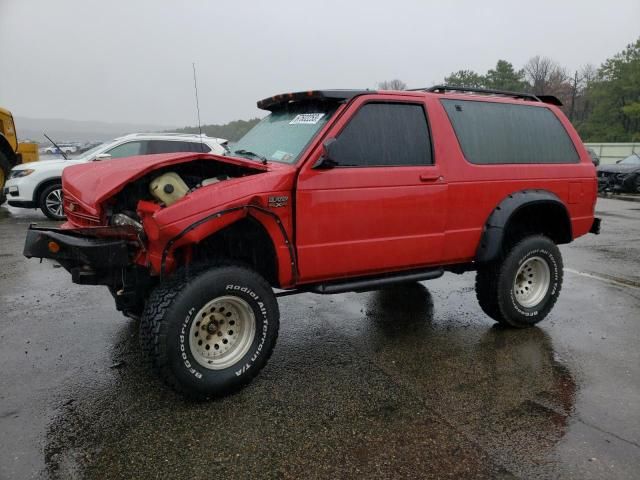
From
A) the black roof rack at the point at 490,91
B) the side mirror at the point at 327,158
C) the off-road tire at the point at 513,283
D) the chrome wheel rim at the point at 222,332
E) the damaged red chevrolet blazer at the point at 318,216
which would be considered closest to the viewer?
the damaged red chevrolet blazer at the point at 318,216

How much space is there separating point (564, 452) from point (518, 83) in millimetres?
53125

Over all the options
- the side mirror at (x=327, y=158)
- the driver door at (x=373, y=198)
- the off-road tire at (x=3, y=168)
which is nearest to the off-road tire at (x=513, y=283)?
the driver door at (x=373, y=198)

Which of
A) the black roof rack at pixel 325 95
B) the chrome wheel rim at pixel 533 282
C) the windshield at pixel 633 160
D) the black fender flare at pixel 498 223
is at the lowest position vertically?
the chrome wheel rim at pixel 533 282

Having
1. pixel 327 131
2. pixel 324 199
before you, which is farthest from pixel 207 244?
pixel 327 131

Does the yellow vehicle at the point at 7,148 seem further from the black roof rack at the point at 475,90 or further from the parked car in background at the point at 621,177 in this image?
the parked car in background at the point at 621,177

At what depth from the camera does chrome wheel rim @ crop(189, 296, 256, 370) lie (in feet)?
11.0

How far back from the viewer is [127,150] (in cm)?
970

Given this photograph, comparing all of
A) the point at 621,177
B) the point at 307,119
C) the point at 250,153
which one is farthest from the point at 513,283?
the point at 621,177

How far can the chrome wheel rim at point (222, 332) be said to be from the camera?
335cm

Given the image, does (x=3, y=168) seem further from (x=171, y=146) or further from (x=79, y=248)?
(x=79, y=248)

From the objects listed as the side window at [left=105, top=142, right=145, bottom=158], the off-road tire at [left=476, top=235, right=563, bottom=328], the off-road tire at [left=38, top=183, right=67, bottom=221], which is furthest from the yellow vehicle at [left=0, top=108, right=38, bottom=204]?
the off-road tire at [left=476, top=235, right=563, bottom=328]

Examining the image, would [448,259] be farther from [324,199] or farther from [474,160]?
[324,199]

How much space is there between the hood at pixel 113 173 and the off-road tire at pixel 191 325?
0.68 metres

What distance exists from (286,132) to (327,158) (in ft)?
2.19
